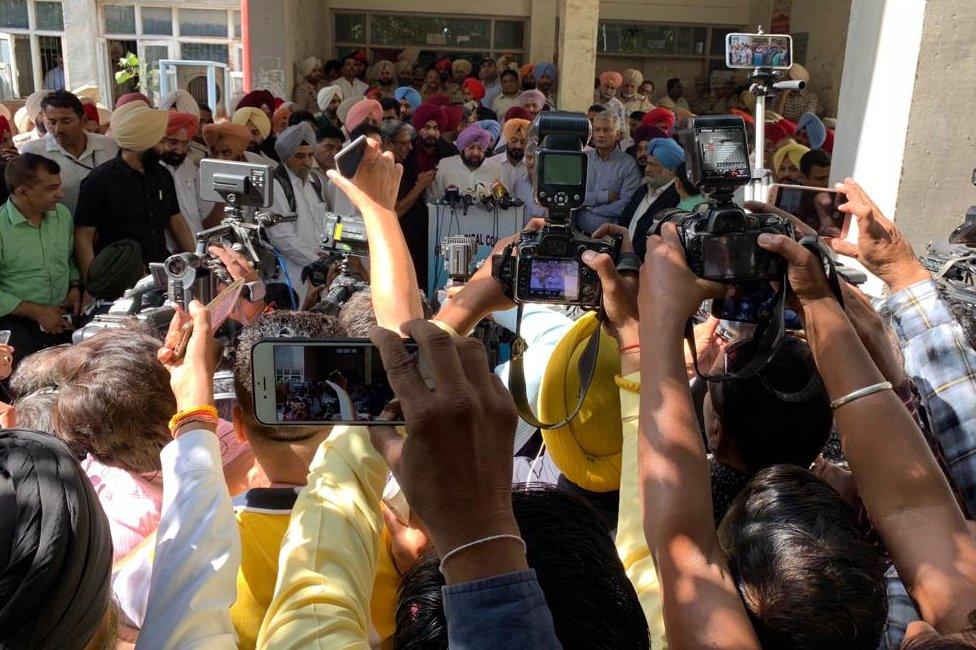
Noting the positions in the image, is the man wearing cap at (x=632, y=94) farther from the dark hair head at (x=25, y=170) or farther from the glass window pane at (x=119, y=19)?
the glass window pane at (x=119, y=19)

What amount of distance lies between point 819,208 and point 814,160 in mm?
2940

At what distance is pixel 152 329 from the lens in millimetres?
2145

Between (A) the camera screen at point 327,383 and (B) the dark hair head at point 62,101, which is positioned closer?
(A) the camera screen at point 327,383

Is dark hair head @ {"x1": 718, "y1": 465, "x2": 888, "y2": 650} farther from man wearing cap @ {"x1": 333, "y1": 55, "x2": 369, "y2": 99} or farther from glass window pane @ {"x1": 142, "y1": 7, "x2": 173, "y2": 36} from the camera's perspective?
glass window pane @ {"x1": 142, "y1": 7, "x2": 173, "y2": 36}

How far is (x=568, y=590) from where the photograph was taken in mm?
1018

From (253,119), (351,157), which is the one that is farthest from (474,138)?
(351,157)

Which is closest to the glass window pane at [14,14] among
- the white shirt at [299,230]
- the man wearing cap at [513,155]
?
the man wearing cap at [513,155]

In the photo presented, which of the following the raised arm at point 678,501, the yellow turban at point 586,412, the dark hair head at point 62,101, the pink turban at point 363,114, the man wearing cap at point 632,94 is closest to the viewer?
the raised arm at point 678,501

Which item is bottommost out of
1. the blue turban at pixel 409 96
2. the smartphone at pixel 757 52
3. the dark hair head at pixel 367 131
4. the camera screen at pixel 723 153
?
the dark hair head at pixel 367 131

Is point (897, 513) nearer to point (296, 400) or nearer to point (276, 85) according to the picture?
point (296, 400)

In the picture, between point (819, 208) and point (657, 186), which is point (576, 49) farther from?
point (819, 208)

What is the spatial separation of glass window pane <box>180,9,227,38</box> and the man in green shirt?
12.3 metres

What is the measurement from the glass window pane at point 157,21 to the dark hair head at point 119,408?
1482cm

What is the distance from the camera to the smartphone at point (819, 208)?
6.70ft
